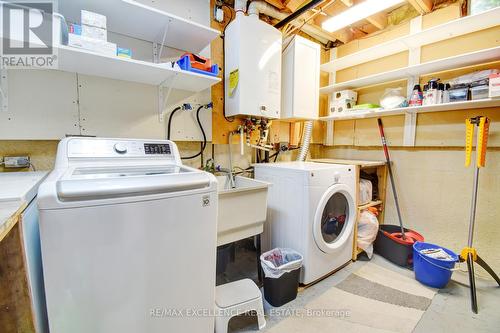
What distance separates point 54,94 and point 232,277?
6.14 feet

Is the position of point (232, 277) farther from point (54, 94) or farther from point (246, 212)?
point (54, 94)

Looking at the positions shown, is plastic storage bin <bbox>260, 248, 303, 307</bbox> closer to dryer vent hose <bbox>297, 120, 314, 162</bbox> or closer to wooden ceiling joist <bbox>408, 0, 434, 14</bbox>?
dryer vent hose <bbox>297, 120, 314, 162</bbox>

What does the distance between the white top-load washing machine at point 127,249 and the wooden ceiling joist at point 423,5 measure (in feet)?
8.21

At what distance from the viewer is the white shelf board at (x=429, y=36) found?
172 centimetres

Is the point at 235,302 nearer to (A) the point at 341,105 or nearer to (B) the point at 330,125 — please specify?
(A) the point at 341,105

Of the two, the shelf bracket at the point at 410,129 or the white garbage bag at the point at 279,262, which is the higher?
the shelf bracket at the point at 410,129

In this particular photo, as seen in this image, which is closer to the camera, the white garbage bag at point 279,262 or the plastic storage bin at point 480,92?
the white garbage bag at point 279,262

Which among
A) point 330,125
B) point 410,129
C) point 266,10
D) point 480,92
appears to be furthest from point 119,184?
point 330,125

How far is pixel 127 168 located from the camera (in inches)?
48.8

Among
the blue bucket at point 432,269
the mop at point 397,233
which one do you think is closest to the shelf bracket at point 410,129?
the mop at point 397,233

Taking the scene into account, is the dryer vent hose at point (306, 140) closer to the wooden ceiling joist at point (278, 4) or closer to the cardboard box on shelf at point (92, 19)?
the wooden ceiling joist at point (278, 4)

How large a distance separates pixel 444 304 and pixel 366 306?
0.57m

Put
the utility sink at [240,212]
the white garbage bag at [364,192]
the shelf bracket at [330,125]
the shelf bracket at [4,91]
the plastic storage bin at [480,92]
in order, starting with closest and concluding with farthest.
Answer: the shelf bracket at [4,91] → the utility sink at [240,212] → the plastic storage bin at [480,92] → the white garbage bag at [364,192] → the shelf bracket at [330,125]

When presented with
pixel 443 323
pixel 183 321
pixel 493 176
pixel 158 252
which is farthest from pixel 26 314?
pixel 493 176
